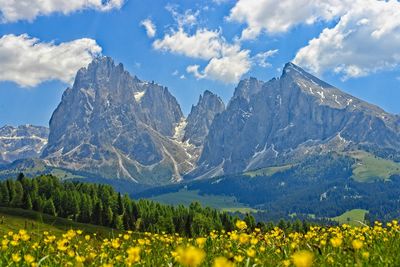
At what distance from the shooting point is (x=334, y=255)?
7.65m

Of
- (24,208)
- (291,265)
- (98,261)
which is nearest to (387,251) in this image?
(291,265)

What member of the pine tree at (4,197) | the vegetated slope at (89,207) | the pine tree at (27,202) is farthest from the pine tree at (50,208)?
the pine tree at (4,197)

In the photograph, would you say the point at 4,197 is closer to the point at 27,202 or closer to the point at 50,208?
the point at 27,202

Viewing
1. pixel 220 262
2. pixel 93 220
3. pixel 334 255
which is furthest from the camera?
pixel 93 220

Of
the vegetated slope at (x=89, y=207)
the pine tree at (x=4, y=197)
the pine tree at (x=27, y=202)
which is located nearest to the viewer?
the vegetated slope at (x=89, y=207)

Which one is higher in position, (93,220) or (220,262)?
(220,262)

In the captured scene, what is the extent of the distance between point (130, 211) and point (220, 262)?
183m

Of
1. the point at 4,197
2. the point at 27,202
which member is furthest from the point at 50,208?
the point at 4,197

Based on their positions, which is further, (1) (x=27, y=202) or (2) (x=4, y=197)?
(2) (x=4, y=197)

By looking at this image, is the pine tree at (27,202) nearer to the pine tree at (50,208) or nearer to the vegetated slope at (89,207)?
the vegetated slope at (89,207)

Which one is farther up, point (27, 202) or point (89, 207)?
point (27, 202)

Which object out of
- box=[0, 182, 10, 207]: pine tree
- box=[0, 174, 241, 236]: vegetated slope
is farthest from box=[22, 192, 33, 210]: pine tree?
box=[0, 182, 10, 207]: pine tree

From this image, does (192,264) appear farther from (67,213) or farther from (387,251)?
(67,213)

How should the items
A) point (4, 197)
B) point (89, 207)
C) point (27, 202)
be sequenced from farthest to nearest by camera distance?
point (4, 197) < point (27, 202) < point (89, 207)
